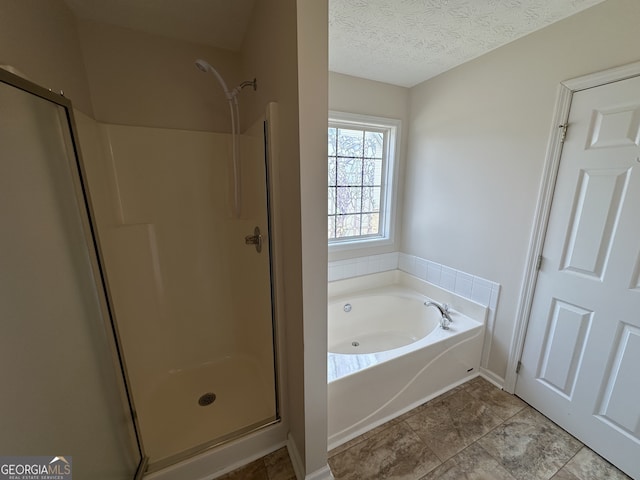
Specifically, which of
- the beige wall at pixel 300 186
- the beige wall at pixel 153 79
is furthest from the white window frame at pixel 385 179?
the beige wall at pixel 300 186

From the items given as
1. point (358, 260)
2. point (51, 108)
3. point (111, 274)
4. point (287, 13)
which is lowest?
point (358, 260)

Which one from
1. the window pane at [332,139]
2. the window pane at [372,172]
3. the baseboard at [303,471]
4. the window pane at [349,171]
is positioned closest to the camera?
the baseboard at [303,471]

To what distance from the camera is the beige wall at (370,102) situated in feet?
6.98

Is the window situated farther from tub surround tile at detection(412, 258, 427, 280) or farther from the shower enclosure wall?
the shower enclosure wall

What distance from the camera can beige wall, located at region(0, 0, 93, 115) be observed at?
864 mm

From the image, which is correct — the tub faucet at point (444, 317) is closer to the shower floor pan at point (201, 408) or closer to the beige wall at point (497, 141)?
the beige wall at point (497, 141)

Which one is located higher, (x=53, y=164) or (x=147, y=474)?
(x=53, y=164)

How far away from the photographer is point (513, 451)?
1400 millimetres

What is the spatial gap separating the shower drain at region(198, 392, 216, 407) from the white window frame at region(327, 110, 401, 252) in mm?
1441

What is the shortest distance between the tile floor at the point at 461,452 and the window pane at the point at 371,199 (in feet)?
5.69

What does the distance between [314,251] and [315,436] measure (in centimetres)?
92

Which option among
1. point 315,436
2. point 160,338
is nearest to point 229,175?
point 160,338

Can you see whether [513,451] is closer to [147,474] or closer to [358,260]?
[358,260]

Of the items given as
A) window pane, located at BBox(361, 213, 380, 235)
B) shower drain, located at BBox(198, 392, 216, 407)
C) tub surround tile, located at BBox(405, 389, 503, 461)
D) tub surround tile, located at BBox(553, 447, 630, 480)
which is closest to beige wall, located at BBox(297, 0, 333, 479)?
tub surround tile, located at BBox(405, 389, 503, 461)
